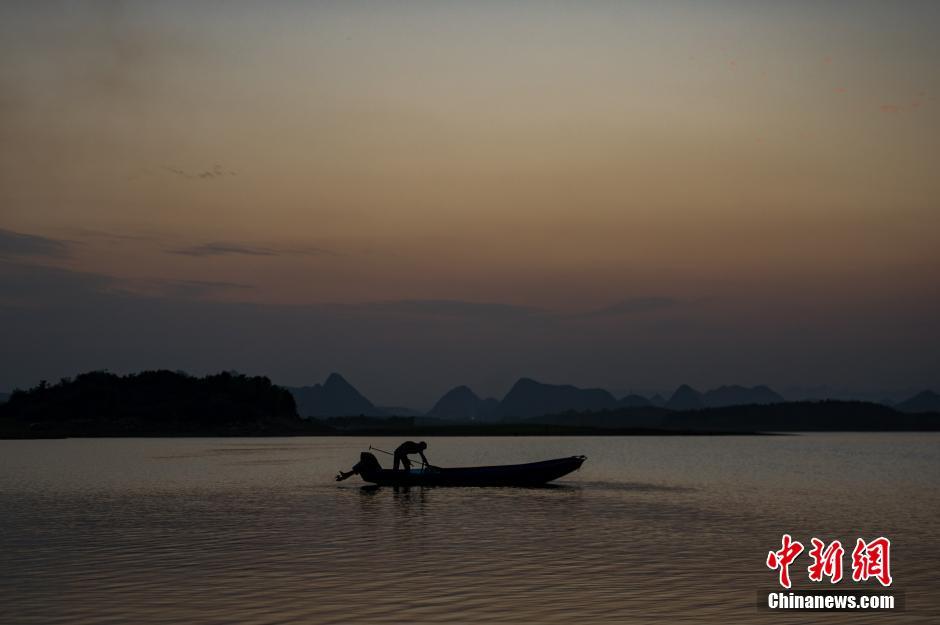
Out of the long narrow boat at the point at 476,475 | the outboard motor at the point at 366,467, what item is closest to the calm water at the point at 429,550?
the long narrow boat at the point at 476,475

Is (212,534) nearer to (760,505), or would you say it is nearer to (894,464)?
(760,505)

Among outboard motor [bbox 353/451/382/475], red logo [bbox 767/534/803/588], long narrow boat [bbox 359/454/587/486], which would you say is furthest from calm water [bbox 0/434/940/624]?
outboard motor [bbox 353/451/382/475]

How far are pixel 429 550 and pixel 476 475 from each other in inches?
1351

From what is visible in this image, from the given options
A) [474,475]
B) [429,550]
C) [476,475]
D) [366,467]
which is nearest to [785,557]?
[429,550]

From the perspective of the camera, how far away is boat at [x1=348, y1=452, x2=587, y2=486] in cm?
7275

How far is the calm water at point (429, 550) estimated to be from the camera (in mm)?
26594

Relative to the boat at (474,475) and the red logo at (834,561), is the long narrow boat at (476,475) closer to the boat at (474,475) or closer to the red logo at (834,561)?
the boat at (474,475)

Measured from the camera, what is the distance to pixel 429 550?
3875cm

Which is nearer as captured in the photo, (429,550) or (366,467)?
(429,550)

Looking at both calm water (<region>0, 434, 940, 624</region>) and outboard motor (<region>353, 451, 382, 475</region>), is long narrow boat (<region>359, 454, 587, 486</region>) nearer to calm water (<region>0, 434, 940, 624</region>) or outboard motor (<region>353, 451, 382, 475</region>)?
outboard motor (<region>353, 451, 382, 475</region>)

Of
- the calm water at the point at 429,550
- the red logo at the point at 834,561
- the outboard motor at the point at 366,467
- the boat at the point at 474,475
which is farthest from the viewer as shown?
the outboard motor at the point at 366,467

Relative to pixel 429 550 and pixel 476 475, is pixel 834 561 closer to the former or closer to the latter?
pixel 429 550

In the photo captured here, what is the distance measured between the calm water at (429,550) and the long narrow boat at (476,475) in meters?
1.24

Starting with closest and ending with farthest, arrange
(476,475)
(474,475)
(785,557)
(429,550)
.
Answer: (785,557) → (429,550) → (476,475) → (474,475)
